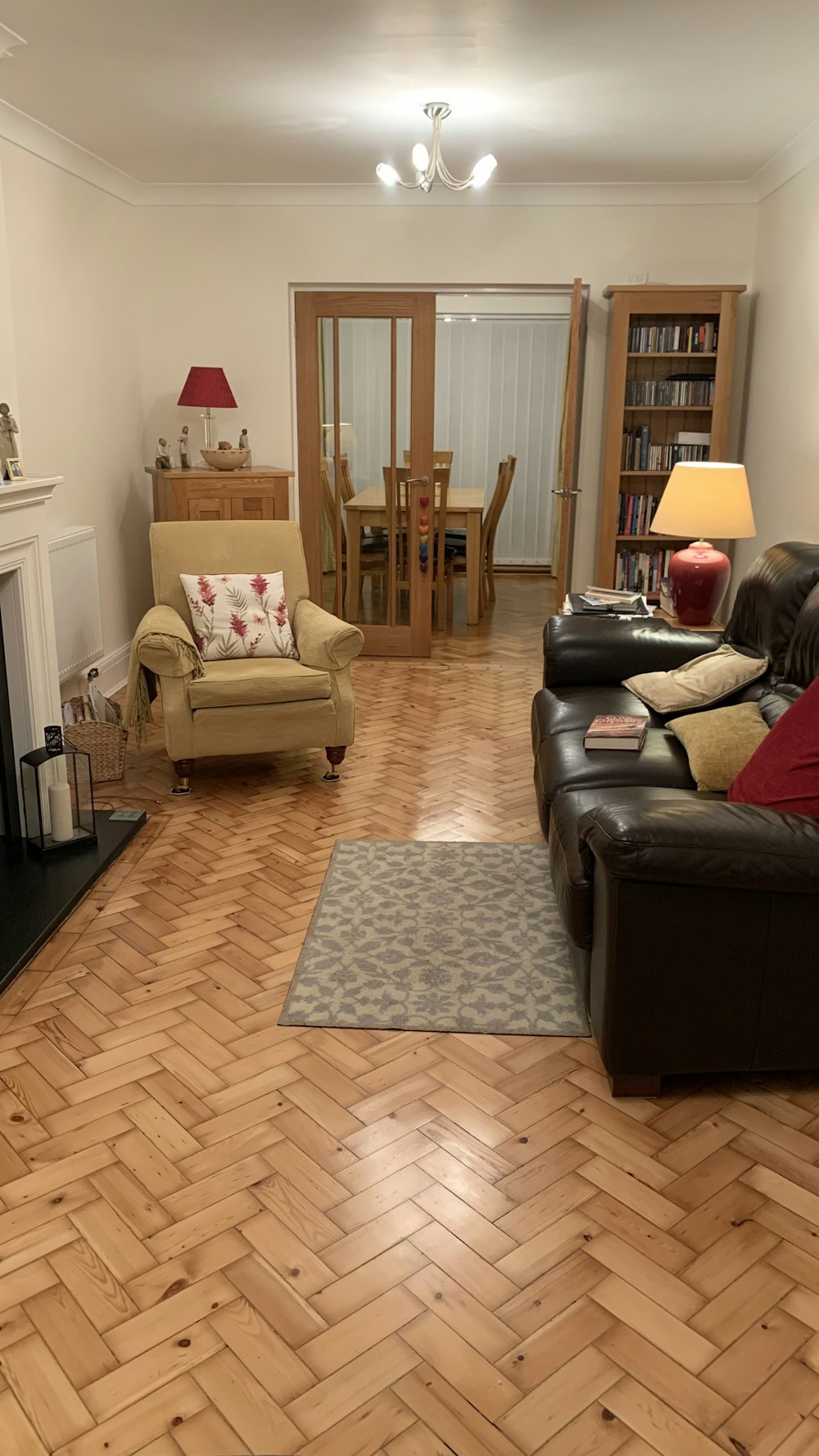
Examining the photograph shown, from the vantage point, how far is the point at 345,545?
6.09 meters

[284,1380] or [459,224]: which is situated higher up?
[459,224]

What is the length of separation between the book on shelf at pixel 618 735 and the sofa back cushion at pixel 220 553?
1.76m

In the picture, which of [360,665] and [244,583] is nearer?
[244,583]

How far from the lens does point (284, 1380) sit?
1.61 metres

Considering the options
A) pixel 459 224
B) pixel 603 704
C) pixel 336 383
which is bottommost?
pixel 603 704

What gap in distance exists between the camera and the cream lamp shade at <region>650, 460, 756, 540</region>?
3865 millimetres

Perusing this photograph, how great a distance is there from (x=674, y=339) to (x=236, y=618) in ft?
9.08

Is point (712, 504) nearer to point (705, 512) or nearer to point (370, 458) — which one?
point (705, 512)

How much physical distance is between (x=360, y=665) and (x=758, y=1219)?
14.3 feet

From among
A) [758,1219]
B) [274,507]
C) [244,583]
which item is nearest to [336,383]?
[274,507]

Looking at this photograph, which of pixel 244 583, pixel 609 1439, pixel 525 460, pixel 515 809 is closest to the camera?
pixel 609 1439

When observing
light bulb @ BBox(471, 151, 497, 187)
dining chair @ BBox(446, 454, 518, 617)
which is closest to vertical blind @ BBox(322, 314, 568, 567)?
dining chair @ BBox(446, 454, 518, 617)

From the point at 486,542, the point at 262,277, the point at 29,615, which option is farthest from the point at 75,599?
the point at 486,542

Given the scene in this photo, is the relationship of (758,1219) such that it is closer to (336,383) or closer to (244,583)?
(244,583)
